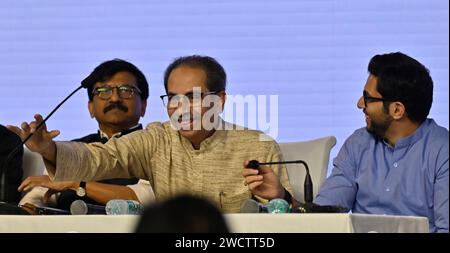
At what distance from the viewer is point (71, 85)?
145 inches

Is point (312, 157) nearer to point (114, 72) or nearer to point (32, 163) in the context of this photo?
point (114, 72)

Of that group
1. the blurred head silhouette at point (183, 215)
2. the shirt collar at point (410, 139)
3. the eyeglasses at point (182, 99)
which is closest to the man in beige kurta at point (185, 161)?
the eyeglasses at point (182, 99)

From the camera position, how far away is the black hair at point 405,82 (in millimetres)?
3094

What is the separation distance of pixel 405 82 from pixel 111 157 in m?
0.96

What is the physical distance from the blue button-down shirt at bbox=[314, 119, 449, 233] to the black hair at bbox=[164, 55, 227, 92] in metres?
0.44

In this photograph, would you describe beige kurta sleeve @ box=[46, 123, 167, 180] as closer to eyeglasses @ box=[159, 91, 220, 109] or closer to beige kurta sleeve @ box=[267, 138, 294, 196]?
eyeglasses @ box=[159, 91, 220, 109]

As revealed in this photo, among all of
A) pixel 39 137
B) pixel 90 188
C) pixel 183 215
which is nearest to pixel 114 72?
pixel 90 188

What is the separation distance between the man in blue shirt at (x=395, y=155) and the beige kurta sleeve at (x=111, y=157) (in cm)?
52

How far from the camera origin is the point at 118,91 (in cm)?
339

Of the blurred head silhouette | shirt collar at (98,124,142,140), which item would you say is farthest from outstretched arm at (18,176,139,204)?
the blurred head silhouette

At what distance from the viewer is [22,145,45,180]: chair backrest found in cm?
336
